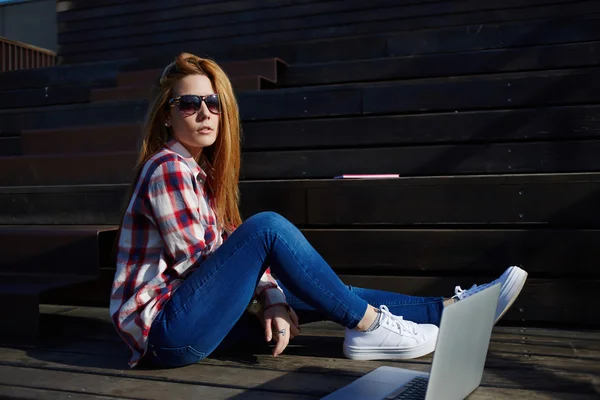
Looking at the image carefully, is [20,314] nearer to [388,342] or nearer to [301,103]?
[388,342]

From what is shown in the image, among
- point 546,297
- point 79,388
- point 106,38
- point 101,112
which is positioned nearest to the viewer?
point 79,388

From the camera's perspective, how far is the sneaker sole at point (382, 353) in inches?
65.4

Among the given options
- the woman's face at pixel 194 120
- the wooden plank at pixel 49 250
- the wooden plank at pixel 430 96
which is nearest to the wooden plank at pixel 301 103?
the wooden plank at pixel 430 96

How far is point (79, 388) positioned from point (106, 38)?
5.29m

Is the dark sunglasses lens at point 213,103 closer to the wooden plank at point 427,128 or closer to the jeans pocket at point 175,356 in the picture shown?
the jeans pocket at point 175,356

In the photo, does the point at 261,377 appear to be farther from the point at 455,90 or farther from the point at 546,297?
the point at 455,90

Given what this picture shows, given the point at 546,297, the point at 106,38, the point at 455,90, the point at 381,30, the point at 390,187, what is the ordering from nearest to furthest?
the point at 546,297 < the point at 390,187 < the point at 455,90 < the point at 381,30 < the point at 106,38

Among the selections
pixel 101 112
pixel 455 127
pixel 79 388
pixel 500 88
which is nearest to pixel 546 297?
pixel 455 127

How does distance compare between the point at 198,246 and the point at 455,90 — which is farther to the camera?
the point at 455,90

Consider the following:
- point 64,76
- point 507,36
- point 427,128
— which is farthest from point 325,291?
point 64,76

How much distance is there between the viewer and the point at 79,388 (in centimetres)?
151

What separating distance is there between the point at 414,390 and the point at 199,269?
0.59 m

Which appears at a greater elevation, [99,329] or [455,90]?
[455,90]

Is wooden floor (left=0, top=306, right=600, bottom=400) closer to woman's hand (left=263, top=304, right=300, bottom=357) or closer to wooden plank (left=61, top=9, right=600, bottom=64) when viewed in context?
woman's hand (left=263, top=304, right=300, bottom=357)
